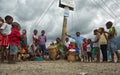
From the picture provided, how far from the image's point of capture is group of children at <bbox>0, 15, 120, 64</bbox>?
10219 mm

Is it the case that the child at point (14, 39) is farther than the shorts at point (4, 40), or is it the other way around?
the shorts at point (4, 40)

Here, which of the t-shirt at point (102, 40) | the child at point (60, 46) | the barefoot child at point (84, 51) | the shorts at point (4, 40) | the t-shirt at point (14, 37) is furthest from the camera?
the child at point (60, 46)

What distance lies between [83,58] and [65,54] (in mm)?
968

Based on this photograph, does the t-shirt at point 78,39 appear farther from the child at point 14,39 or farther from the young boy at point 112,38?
the child at point 14,39

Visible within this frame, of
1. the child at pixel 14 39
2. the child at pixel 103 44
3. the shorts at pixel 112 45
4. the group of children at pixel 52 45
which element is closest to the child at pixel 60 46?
the group of children at pixel 52 45

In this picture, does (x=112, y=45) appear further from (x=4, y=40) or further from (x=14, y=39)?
(x=4, y=40)

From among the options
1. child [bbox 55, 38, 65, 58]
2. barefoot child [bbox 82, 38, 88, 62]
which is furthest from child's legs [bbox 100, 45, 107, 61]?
child [bbox 55, 38, 65, 58]

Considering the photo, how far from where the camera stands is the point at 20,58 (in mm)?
13133

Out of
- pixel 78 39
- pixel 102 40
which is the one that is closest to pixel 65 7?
pixel 78 39

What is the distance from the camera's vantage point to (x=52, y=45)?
46.9 ft

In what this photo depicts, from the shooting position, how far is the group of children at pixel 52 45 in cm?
1022

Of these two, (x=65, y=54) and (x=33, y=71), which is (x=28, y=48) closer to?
(x=65, y=54)

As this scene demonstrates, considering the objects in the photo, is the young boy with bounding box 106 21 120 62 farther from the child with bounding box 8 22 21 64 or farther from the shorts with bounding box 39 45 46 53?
the shorts with bounding box 39 45 46 53

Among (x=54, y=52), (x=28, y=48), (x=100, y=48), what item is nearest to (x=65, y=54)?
(x=54, y=52)
